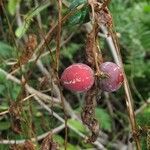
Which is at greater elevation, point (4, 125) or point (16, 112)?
point (16, 112)

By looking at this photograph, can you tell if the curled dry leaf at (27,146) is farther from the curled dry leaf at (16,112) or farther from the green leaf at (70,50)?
the green leaf at (70,50)

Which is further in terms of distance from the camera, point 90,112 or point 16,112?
point 16,112

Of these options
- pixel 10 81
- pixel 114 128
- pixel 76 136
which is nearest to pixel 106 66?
pixel 10 81

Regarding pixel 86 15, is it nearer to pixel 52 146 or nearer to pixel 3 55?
pixel 52 146

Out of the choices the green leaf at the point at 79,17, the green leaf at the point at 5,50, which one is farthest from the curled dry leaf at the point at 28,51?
the green leaf at the point at 5,50

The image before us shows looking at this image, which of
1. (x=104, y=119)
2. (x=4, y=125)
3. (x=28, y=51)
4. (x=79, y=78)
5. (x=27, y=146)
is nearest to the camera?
(x=79, y=78)

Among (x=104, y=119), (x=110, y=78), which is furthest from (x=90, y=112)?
(x=104, y=119)

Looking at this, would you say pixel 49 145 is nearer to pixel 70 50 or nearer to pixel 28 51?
pixel 28 51
